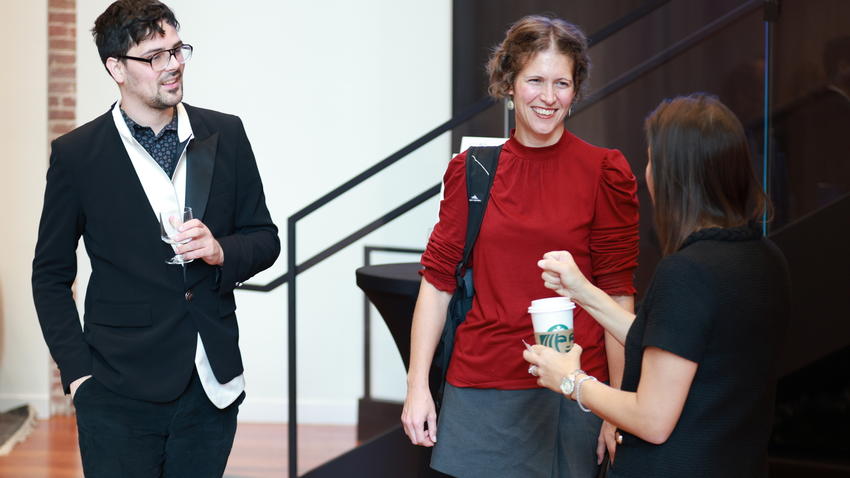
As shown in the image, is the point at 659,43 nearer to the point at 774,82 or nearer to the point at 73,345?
the point at 774,82

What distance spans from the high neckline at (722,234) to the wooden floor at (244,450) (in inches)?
105

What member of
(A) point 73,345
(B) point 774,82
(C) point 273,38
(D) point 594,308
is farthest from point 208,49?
(D) point 594,308

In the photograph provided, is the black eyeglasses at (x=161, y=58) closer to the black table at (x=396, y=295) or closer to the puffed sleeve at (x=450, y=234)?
the puffed sleeve at (x=450, y=234)

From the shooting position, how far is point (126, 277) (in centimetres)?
218

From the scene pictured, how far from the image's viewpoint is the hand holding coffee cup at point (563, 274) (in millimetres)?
1803

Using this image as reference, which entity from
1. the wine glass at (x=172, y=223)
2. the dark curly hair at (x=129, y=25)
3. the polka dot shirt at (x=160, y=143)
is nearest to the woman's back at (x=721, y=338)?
the wine glass at (x=172, y=223)

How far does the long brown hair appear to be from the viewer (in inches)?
62.5

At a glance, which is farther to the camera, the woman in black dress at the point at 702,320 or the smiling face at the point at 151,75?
the smiling face at the point at 151,75

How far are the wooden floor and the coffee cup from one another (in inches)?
93.2

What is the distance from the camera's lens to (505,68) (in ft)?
7.11

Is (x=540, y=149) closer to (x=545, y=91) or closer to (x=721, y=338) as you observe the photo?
(x=545, y=91)

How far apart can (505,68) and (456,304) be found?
1.80 feet

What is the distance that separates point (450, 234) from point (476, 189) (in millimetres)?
120

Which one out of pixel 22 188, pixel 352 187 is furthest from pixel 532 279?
pixel 22 188
